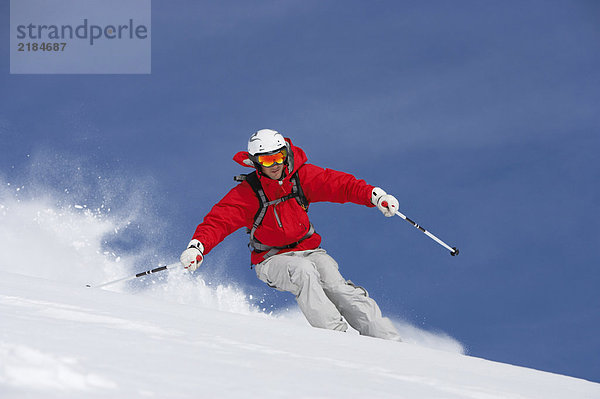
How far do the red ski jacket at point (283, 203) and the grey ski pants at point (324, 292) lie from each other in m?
0.25

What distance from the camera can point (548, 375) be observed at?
335 cm

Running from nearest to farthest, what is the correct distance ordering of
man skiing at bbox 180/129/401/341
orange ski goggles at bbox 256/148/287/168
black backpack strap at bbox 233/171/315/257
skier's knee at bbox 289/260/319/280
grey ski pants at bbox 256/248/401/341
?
grey ski pants at bbox 256/248/401/341
skier's knee at bbox 289/260/319/280
man skiing at bbox 180/129/401/341
orange ski goggles at bbox 256/148/287/168
black backpack strap at bbox 233/171/315/257

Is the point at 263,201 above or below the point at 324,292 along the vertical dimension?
above

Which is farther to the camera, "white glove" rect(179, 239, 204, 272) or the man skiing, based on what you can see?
the man skiing

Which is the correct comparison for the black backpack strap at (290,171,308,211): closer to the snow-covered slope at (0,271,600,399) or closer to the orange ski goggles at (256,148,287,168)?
the orange ski goggles at (256,148,287,168)

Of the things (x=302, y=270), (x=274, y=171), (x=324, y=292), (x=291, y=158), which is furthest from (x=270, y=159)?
(x=324, y=292)

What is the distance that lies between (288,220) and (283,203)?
8.4 inches

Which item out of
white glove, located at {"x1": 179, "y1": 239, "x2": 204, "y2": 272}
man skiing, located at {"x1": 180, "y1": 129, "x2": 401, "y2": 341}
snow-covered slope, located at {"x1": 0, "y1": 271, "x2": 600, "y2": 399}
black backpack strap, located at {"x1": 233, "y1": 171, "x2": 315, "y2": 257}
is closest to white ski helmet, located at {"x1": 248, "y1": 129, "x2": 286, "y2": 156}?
man skiing, located at {"x1": 180, "y1": 129, "x2": 401, "y2": 341}

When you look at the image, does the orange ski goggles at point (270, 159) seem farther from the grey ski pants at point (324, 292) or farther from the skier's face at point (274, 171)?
the grey ski pants at point (324, 292)

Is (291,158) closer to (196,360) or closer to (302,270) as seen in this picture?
(302,270)

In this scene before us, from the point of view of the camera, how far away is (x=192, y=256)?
20.0 ft

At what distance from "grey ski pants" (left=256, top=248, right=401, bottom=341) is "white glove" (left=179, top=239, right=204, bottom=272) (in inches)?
33.0

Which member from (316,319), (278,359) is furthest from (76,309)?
(316,319)

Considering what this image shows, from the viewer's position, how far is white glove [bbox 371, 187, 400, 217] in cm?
662
